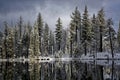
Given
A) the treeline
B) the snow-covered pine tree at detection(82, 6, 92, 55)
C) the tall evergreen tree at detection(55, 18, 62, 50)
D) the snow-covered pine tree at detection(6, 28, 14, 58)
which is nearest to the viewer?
the treeline

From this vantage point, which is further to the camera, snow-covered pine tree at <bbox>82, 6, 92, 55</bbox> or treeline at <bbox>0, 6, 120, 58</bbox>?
snow-covered pine tree at <bbox>82, 6, 92, 55</bbox>

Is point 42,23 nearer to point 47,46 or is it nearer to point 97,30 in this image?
point 47,46

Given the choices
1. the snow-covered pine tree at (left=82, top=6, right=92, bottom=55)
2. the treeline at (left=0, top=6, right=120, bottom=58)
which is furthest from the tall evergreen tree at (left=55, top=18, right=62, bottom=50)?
the snow-covered pine tree at (left=82, top=6, right=92, bottom=55)

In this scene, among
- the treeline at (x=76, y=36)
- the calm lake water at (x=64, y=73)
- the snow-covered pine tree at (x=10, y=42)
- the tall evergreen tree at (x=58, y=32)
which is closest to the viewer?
the calm lake water at (x=64, y=73)

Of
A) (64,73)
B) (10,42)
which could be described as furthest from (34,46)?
(64,73)

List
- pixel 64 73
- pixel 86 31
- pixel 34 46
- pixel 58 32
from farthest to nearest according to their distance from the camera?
pixel 58 32 → pixel 86 31 → pixel 34 46 → pixel 64 73

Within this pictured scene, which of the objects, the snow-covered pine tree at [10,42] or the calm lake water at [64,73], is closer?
the calm lake water at [64,73]

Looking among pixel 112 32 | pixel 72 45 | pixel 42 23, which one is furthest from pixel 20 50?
pixel 112 32

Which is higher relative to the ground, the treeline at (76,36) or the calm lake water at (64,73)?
the treeline at (76,36)

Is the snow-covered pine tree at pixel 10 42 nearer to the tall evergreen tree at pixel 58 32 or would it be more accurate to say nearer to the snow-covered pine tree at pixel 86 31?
the tall evergreen tree at pixel 58 32

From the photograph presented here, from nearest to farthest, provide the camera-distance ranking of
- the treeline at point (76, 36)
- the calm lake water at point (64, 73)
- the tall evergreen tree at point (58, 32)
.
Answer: the calm lake water at point (64, 73)
the treeline at point (76, 36)
the tall evergreen tree at point (58, 32)

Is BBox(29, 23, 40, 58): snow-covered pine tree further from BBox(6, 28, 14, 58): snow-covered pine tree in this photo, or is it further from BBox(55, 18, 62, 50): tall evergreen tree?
BBox(55, 18, 62, 50): tall evergreen tree

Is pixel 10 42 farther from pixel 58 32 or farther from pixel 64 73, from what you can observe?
pixel 64 73

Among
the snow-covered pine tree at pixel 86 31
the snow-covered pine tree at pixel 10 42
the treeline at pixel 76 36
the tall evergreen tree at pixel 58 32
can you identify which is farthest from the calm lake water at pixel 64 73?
the tall evergreen tree at pixel 58 32
